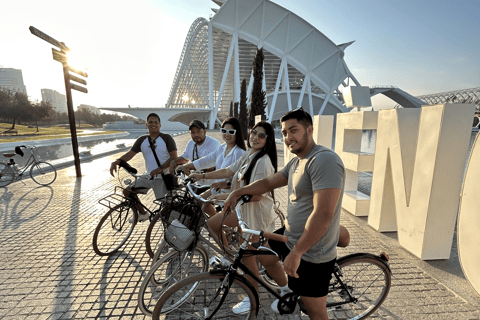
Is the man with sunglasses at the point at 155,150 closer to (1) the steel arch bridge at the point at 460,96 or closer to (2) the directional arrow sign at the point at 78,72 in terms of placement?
(2) the directional arrow sign at the point at 78,72

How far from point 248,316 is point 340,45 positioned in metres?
54.9

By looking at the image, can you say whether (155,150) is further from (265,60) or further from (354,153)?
(265,60)

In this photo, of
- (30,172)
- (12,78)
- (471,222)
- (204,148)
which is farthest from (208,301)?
(12,78)

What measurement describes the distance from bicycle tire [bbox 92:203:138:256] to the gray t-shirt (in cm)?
243

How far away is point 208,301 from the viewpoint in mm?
1979

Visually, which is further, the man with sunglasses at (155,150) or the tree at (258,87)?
the tree at (258,87)

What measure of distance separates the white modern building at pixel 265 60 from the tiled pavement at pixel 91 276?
117 ft

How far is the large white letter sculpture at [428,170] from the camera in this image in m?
2.87

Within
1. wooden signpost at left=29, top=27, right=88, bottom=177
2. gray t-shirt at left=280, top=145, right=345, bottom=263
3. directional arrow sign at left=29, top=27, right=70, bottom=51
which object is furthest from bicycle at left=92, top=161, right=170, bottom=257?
directional arrow sign at left=29, top=27, right=70, bottom=51

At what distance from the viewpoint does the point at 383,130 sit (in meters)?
4.05

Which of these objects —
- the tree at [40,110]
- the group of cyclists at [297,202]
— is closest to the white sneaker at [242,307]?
the group of cyclists at [297,202]

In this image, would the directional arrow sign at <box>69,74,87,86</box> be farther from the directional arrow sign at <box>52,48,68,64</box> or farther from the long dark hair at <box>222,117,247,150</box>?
the long dark hair at <box>222,117,247,150</box>

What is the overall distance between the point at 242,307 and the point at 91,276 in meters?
2.08

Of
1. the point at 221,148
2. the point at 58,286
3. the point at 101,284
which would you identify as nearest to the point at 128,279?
the point at 101,284
